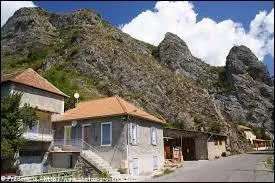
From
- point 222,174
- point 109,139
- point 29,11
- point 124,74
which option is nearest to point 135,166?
point 109,139

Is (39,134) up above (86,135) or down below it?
above

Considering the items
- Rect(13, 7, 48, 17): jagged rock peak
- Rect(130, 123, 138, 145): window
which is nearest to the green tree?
Rect(130, 123, 138, 145): window

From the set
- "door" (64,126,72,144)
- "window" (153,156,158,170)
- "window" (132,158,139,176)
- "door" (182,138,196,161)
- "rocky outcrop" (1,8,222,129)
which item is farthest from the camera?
"rocky outcrop" (1,8,222,129)

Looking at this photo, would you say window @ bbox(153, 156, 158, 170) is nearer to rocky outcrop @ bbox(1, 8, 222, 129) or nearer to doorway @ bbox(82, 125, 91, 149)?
doorway @ bbox(82, 125, 91, 149)

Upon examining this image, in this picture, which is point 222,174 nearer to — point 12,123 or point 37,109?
point 12,123

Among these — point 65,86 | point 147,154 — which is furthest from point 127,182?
point 65,86

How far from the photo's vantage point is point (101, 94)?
56.1m

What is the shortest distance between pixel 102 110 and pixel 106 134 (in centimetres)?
261

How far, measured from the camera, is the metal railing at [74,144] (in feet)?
94.8

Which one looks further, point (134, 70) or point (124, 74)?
Result: point (134, 70)

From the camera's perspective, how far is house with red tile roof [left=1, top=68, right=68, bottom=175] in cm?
2761

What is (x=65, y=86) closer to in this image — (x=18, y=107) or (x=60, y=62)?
(x=60, y=62)

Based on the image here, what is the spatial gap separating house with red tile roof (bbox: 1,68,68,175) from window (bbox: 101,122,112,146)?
4.83 metres

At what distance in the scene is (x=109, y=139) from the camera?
28000 mm
